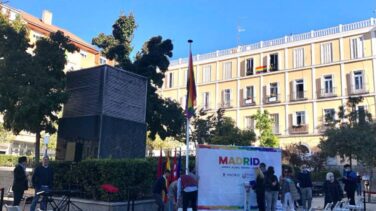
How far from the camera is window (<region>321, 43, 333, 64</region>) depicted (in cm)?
4075

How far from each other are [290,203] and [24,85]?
1087cm

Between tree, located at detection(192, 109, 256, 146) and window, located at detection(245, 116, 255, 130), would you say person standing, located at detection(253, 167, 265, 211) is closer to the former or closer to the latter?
tree, located at detection(192, 109, 256, 146)

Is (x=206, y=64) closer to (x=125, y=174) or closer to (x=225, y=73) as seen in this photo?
(x=225, y=73)

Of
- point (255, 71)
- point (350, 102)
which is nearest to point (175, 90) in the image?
point (255, 71)

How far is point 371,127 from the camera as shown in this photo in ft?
95.6

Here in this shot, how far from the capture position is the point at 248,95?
151ft

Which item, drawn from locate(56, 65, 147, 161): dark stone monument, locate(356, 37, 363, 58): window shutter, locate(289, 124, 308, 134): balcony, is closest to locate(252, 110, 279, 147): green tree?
locate(289, 124, 308, 134): balcony

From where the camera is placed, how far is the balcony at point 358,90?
3819 centimetres

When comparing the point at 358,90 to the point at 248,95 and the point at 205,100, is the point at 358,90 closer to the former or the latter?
the point at 248,95

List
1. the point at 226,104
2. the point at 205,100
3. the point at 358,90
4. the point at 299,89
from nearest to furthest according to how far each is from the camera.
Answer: the point at 358,90 → the point at 299,89 → the point at 226,104 → the point at 205,100

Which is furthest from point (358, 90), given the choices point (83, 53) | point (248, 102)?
point (83, 53)

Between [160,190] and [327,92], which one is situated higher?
[327,92]

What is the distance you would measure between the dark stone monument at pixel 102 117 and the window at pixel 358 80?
26.8 meters

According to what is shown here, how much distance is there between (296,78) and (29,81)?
3108 cm
